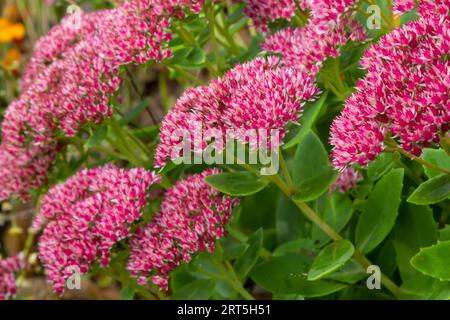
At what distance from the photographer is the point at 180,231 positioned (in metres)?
2.07

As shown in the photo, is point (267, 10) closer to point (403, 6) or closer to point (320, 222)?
point (403, 6)

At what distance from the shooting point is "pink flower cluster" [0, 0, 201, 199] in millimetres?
2266

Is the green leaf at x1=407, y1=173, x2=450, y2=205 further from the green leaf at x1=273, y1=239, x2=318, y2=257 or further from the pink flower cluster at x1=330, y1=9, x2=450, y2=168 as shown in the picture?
the green leaf at x1=273, y1=239, x2=318, y2=257

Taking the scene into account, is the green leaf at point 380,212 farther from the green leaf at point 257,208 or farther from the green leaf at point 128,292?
the green leaf at point 128,292

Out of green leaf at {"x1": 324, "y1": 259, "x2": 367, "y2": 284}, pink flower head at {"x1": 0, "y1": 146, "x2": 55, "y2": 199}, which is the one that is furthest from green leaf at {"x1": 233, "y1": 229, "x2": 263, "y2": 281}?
pink flower head at {"x1": 0, "y1": 146, "x2": 55, "y2": 199}

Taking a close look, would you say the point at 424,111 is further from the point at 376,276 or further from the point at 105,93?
the point at 105,93

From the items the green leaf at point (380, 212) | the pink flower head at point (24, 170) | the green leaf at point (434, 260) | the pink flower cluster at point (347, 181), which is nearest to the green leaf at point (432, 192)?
the green leaf at point (434, 260)

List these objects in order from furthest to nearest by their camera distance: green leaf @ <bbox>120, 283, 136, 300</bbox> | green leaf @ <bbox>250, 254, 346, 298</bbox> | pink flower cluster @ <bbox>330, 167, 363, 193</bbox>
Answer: green leaf @ <bbox>120, 283, 136, 300</bbox> → pink flower cluster @ <bbox>330, 167, 363, 193</bbox> → green leaf @ <bbox>250, 254, 346, 298</bbox>

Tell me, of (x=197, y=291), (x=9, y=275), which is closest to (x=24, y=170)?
(x=9, y=275)

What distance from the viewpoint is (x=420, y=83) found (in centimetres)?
166

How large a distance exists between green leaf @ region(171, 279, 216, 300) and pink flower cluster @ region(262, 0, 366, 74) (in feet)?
2.31

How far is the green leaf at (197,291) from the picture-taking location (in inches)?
91.3

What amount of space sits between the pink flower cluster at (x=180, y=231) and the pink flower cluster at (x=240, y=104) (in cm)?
17

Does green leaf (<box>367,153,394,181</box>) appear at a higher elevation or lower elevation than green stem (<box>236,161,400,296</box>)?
higher
